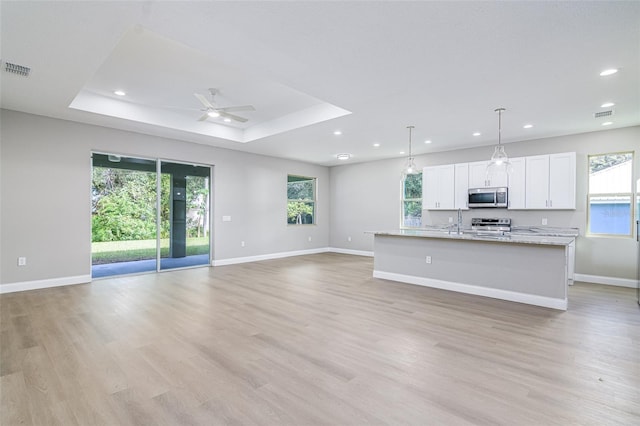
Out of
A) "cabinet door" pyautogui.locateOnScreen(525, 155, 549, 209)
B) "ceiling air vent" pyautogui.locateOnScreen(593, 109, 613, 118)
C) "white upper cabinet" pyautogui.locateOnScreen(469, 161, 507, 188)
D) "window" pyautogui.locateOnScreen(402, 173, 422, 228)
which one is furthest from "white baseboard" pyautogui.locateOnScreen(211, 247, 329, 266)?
"ceiling air vent" pyautogui.locateOnScreen(593, 109, 613, 118)

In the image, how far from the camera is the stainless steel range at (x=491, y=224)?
619 cm

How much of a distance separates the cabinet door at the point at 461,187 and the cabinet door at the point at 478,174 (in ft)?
0.29

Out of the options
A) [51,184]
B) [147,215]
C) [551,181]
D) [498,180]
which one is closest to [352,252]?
[498,180]

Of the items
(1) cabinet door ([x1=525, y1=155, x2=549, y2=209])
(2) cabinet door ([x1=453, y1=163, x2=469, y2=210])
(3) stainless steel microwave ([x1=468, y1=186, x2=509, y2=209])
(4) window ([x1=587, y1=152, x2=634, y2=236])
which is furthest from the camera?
(2) cabinet door ([x1=453, y1=163, x2=469, y2=210])

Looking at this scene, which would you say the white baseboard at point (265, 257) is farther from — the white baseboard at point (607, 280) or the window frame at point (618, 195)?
the window frame at point (618, 195)

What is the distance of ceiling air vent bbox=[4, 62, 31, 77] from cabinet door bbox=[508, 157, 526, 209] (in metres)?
7.34

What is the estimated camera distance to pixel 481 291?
4.57 m

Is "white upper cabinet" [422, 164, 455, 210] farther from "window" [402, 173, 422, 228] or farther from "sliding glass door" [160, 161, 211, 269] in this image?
"sliding glass door" [160, 161, 211, 269]

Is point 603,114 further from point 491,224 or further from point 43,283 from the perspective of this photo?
point 43,283

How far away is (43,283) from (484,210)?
821cm

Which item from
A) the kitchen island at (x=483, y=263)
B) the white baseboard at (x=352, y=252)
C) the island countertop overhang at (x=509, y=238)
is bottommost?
the white baseboard at (x=352, y=252)

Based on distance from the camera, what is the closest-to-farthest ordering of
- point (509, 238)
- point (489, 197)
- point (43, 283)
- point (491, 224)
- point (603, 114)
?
point (509, 238), point (603, 114), point (43, 283), point (489, 197), point (491, 224)

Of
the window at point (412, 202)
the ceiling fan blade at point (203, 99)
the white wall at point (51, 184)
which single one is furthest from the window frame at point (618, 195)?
the white wall at point (51, 184)

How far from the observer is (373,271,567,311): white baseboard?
397 centimetres
